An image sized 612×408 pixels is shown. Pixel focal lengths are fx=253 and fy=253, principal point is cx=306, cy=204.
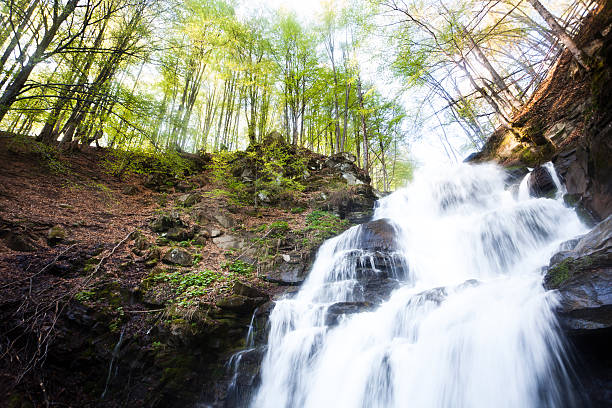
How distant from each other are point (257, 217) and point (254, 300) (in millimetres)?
4284

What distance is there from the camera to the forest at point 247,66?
16.3 feet

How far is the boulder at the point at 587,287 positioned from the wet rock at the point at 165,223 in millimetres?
7748

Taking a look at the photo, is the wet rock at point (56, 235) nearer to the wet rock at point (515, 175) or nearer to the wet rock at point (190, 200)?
the wet rock at point (190, 200)

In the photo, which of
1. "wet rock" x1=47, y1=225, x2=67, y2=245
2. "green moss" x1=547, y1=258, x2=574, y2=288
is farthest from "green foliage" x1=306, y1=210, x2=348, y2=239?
"wet rock" x1=47, y1=225, x2=67, y2=245

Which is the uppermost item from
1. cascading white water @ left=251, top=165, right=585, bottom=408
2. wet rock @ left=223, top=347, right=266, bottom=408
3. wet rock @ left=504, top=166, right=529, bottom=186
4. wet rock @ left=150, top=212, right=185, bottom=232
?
wet rock @ left=504, top=166, right=529, bottom=186

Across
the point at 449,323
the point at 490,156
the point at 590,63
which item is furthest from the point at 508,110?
the point at 449,323

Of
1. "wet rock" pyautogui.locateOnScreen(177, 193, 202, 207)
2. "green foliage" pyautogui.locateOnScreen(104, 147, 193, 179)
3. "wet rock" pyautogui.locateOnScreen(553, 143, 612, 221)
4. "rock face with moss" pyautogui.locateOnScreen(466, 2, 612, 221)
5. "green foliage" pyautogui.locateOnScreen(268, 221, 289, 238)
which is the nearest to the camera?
"rock face with moss" pyautogui.locateOnScreen(466, 2, 612, 221)

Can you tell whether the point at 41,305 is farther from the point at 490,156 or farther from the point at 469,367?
the point at 490,156

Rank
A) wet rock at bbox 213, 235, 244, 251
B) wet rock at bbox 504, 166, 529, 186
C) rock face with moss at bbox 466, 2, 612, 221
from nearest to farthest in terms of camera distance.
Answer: rock face with moss at bbox 466, 2, 612, 221
wet rock at bbox 213, 235, 244, 251
wet rock at bbox 504, 166, 529, 186

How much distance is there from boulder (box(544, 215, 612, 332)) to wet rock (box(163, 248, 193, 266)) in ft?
20.9

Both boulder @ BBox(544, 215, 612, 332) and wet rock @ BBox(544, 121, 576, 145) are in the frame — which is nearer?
boulder @ BBox(544, 215, 612, 332)

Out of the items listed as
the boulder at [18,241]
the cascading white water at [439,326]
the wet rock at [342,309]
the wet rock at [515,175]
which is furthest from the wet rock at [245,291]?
the wet rock at [515,175]

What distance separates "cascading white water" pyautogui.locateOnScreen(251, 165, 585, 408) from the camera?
2.84 metres

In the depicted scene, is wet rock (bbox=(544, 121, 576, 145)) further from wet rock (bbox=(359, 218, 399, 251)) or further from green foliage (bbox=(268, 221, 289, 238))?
green foliage (bbox=(268, 221, 289, 238))
